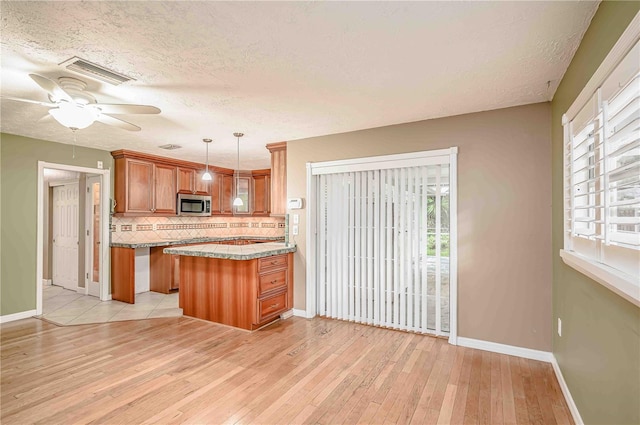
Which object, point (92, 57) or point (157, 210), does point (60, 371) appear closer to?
point (92, 57)

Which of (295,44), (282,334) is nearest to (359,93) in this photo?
(295,44)

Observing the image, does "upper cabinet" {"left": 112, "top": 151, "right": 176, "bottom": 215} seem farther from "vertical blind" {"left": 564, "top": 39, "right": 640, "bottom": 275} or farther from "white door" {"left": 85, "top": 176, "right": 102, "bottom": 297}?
"vertical blind" {"left": 564, "top": 39, "right": 640, "bottom": 275}

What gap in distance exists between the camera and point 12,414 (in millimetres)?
2115

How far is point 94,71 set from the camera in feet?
7.55

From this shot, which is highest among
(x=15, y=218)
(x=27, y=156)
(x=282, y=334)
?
(x=27, y=156)

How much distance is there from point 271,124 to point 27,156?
3.42m

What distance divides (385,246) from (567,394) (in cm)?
202

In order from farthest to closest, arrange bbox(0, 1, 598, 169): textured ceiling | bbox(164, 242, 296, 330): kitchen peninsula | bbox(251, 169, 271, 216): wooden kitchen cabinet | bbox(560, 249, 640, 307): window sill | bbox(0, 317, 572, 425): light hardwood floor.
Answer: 1. bbox(251, 169, 271, 216): wooden kitchen cabinet
2. bbox(164, 242, 296, 330): kitchen peninsula
3. bbox(0, 317, 572, 425): light hardwood floor
4. bbox(0, 1, 598, 169): textured ceiling
5. bbox(560, 249, 640, 307): window sill

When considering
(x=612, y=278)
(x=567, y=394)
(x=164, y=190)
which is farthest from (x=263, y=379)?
(x=164, y=190)

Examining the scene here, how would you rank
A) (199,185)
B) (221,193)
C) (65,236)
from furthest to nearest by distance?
(221,193), (199,185), (65,236)

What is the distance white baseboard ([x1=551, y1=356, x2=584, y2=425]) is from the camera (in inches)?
78.0

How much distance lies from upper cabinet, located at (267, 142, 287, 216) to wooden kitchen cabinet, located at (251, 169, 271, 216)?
2.32 meters

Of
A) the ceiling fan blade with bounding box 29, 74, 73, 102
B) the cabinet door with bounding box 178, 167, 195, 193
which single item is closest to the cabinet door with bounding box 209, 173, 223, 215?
the cabinet door with bounding box 178, 167, 195, 193

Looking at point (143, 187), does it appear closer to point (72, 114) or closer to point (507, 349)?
point (72, 114)
